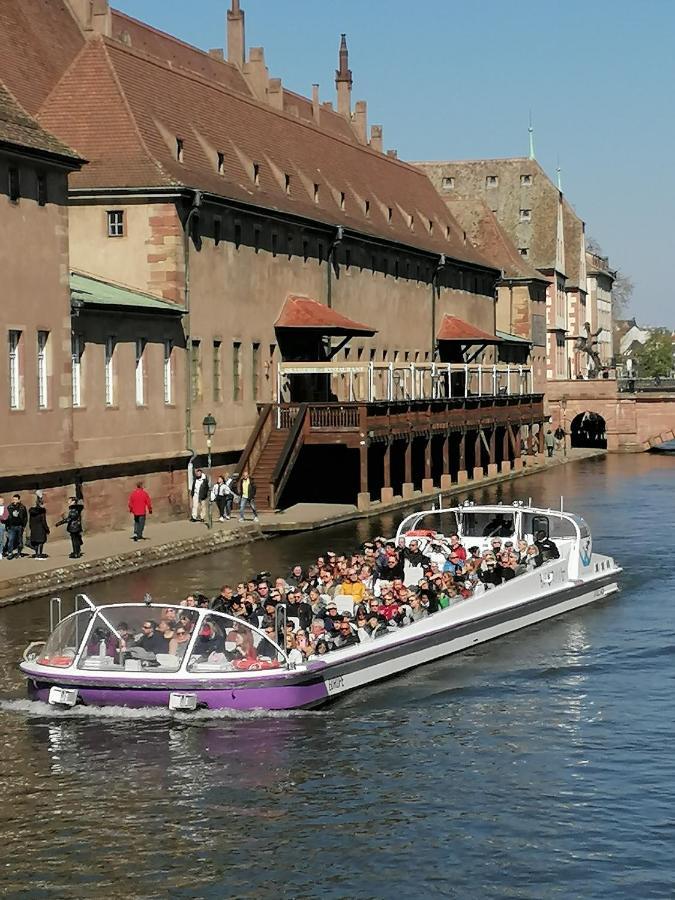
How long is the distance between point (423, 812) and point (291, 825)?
175 cm

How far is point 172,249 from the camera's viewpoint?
56.2m

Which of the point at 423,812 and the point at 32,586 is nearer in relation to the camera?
the point at 423,812

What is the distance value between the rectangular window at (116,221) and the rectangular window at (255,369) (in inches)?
303

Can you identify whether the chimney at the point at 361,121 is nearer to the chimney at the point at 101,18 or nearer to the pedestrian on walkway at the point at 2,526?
the chimney at the point at 101,18

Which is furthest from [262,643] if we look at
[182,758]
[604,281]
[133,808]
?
[604,281]

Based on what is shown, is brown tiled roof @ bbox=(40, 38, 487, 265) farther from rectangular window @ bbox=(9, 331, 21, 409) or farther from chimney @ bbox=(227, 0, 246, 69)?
rectangular window @ bbox=(9, 331, 21, 409)

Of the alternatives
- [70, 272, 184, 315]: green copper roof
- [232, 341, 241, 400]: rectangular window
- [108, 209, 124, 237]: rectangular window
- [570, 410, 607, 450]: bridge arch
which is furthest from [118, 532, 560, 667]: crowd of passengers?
[570, 410, 607, 450]: bridge arch

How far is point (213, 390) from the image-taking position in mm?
59000

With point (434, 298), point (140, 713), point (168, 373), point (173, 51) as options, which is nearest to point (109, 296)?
point (168, 373)

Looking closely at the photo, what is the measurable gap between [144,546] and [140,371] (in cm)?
926

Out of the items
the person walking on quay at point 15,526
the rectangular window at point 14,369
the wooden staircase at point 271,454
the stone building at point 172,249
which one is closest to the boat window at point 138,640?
the person walking on quay at point 15,526

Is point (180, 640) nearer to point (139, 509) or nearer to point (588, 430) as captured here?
point (139, 509)

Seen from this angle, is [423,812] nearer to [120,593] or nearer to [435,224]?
[120,593]

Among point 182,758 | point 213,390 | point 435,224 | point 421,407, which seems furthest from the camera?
point 435,224
